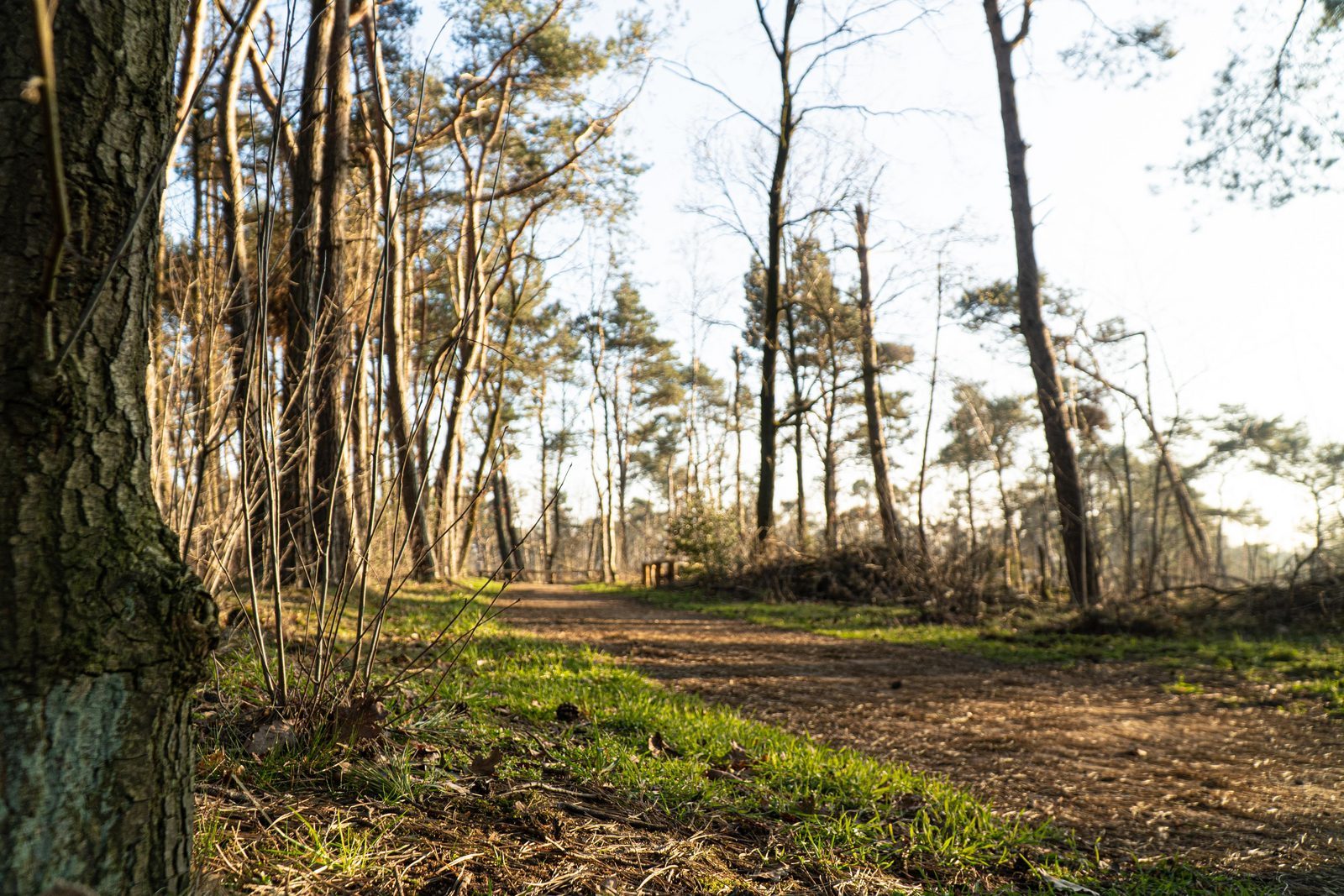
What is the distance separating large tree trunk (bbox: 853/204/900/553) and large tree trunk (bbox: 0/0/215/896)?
11.0 metres

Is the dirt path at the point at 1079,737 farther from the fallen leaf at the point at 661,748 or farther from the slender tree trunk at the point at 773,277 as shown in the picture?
the slender tree trunk at the point at 773,277

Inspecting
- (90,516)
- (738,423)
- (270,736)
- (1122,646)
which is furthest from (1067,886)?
(738,423)

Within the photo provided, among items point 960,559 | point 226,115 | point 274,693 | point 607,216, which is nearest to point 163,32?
point 274,693

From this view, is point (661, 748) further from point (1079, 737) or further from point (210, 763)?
point (1079, 737)

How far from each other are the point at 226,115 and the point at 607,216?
10982 millimetres

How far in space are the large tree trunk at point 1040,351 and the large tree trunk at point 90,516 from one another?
9.23 meters

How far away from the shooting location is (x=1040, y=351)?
10.2m

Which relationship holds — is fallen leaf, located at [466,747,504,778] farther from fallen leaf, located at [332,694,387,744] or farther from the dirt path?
the dirt path

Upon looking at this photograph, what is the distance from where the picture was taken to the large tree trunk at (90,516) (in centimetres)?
112

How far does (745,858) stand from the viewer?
221cm

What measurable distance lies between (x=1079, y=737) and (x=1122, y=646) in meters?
3.66

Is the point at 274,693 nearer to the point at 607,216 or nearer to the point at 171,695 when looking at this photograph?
the point at 171,695

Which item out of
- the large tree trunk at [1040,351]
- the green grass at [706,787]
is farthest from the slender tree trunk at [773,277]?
the green grass at [706,787]

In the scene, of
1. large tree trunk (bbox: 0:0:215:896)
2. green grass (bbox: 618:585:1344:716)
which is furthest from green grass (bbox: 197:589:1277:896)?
green grass (bbox: 618:585:1344:716)
